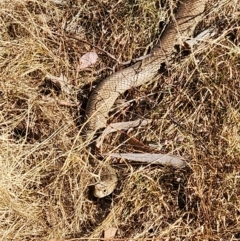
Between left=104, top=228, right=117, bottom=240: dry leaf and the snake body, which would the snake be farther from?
left=104, top=228, right=117, bottom=240: dry leaf

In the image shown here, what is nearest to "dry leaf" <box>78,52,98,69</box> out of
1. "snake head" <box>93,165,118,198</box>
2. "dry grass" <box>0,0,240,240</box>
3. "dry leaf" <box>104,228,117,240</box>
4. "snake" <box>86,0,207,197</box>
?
"dry grass" <box>0,0,240,240</box>

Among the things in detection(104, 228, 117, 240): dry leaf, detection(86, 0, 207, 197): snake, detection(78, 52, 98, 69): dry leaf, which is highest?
detection(78, 52, 98, 69): dry leaf

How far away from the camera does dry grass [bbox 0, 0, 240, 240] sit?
360 centimetres

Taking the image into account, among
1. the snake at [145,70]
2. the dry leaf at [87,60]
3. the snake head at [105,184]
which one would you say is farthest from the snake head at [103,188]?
the dry leaf at [87,60]

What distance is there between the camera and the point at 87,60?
4168 mm

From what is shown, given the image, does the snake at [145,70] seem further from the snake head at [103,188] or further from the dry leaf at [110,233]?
the dry leaf at [110,233]

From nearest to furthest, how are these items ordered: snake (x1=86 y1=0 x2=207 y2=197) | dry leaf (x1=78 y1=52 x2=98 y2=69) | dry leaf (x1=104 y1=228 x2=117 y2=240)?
dry leaf (x1=104 y1=228 x2=117 y2=240), snake (x1=86 y1=0 x2=207 y2=197), dry leaf (x1=78 y1=52 x2=98 y2=69)

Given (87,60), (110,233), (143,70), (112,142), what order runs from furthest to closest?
(87,60) < (143,70) < (112,142) < (110,233)

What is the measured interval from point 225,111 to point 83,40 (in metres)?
1.12

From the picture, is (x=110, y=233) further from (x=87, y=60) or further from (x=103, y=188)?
(x=87, y=60)

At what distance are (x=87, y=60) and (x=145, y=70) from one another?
42cm

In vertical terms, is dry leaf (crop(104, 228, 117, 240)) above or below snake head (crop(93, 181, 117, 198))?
below

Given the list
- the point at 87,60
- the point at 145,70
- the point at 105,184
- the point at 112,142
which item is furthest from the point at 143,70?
the point at 105,184

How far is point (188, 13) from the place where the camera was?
414 cm
